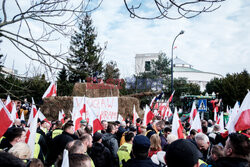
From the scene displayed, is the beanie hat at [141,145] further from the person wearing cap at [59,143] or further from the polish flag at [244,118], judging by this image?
the person wearing cap at [59,143]

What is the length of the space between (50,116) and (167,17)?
49.2 feet

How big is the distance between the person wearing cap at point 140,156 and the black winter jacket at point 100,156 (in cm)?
154

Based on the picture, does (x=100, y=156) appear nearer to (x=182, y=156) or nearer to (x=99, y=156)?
(x=99, y=156)

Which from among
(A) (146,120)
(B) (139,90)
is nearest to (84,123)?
(A) (146,120)

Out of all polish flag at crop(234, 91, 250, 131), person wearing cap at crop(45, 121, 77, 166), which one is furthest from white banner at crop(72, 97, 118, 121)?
polish flag at crop(234, 91, 250, 131)

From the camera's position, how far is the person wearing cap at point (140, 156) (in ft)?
9.50

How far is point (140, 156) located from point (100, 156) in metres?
1.66

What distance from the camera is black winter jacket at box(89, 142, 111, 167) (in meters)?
4.42

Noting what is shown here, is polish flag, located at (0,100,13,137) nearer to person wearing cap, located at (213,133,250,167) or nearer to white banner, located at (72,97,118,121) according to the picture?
person wearing cap, located at (213,133,250,167)

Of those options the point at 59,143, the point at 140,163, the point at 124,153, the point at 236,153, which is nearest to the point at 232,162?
the point at 236,153

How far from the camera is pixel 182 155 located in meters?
1.93

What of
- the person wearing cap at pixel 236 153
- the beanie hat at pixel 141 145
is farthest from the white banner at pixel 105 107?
the person wearing cap at pixel 236 153

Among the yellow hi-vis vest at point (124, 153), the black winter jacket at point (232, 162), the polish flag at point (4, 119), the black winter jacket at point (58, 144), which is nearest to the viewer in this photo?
the black winter jacket at point (232, 162)

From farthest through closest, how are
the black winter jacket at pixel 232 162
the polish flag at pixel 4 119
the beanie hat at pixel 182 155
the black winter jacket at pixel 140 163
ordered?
the polish flag at pixel 4 119
the black winter jacket at pixel 140 163
the black winter jacket at pixel 232 162
the beanie hat at pixel 182 155
